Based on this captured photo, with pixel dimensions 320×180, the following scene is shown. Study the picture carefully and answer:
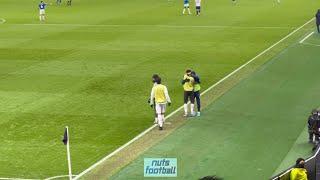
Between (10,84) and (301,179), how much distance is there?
55.4 ft

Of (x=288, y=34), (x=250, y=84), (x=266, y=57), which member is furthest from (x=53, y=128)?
(x=288, y=34)

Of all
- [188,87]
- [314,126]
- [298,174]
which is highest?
[188,87]

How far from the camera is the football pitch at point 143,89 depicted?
1725 centimetres

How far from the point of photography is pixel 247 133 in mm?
18969

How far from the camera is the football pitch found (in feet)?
56.6

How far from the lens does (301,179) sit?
41.8 feet

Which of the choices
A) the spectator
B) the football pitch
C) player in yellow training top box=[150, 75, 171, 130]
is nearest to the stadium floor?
the football pitch

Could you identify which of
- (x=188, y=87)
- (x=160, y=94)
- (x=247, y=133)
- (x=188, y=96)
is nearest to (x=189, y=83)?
(x=188, y=87)

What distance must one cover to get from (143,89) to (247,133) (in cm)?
737

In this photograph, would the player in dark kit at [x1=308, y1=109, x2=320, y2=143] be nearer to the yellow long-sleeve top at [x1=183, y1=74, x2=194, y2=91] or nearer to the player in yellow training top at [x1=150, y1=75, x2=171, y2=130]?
the player in yellow training top at [x1=150, y1=75, x2=171, y2=130]

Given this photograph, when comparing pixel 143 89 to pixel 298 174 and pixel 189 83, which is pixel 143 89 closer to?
pixel 189 83

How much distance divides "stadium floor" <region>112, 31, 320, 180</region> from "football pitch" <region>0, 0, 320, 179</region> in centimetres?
3

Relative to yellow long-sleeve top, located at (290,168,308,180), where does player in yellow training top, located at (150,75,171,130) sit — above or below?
above

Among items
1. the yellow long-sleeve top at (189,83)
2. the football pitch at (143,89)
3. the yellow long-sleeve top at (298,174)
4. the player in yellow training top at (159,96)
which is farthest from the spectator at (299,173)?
the yellow long-sleeve top at (189,83)
